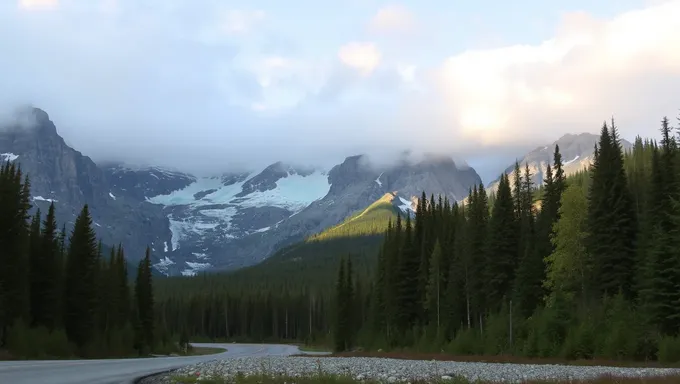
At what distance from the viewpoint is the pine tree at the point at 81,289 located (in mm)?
60500

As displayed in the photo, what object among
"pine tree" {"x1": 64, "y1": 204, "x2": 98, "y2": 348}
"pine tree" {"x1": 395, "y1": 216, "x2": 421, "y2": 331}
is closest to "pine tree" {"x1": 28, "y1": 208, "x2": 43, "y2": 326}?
"pine tree" {"x1": 64, "y1": 204, "x2": 98, "y2": 348}

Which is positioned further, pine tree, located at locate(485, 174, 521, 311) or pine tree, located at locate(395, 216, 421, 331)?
pine tree, located at locate(395, 216, 421, 331)

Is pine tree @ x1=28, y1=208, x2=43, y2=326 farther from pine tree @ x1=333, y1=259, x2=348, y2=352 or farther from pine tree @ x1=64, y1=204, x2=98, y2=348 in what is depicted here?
pine tree @ x1=333, y1=259, x2=348, y2=352

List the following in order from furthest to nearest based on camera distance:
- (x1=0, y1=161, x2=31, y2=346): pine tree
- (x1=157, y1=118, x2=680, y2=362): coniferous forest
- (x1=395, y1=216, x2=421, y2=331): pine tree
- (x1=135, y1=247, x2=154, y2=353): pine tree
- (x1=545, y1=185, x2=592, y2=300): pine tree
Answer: (x1=135, y1=247, x2=154, y2=353): pine tree, (x1=395, y1=216, x2=421, y2=331): pine tree, (x1=545, y1=185, x2=592, y2=300): pine tree, (x1=0, y1=161, x2=31, y2=346): pine tree, (x1=157, y1=118, x2=680, y2=362): coniferous forest

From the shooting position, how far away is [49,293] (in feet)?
194

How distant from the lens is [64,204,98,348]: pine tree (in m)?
60.5

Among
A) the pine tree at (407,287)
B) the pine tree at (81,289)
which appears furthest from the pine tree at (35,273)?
the pine tree at (407,287)

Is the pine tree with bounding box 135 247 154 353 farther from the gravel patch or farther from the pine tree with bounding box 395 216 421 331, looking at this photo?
the gravel patch

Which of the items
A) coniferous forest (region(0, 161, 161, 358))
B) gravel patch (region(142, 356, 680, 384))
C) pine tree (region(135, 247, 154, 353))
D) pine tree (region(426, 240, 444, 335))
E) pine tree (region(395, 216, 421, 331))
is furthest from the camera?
pine tree (region(135, 247, 154, 353))

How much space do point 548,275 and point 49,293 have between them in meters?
46.4

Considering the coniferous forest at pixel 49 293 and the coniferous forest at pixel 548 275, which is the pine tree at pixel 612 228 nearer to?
the coniferous forest at pixel 548 275

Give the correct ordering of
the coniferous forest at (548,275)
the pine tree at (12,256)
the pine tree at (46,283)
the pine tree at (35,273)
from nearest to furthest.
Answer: the coniferous forest at (548,275) < the pine tree at (12,256) < the pine tree at (35,273) < the pine tree at (46,283)

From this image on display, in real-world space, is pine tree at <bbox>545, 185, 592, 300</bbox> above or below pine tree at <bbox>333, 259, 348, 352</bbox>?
above

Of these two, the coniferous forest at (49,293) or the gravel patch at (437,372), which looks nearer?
the gravel patch at (437,372)
